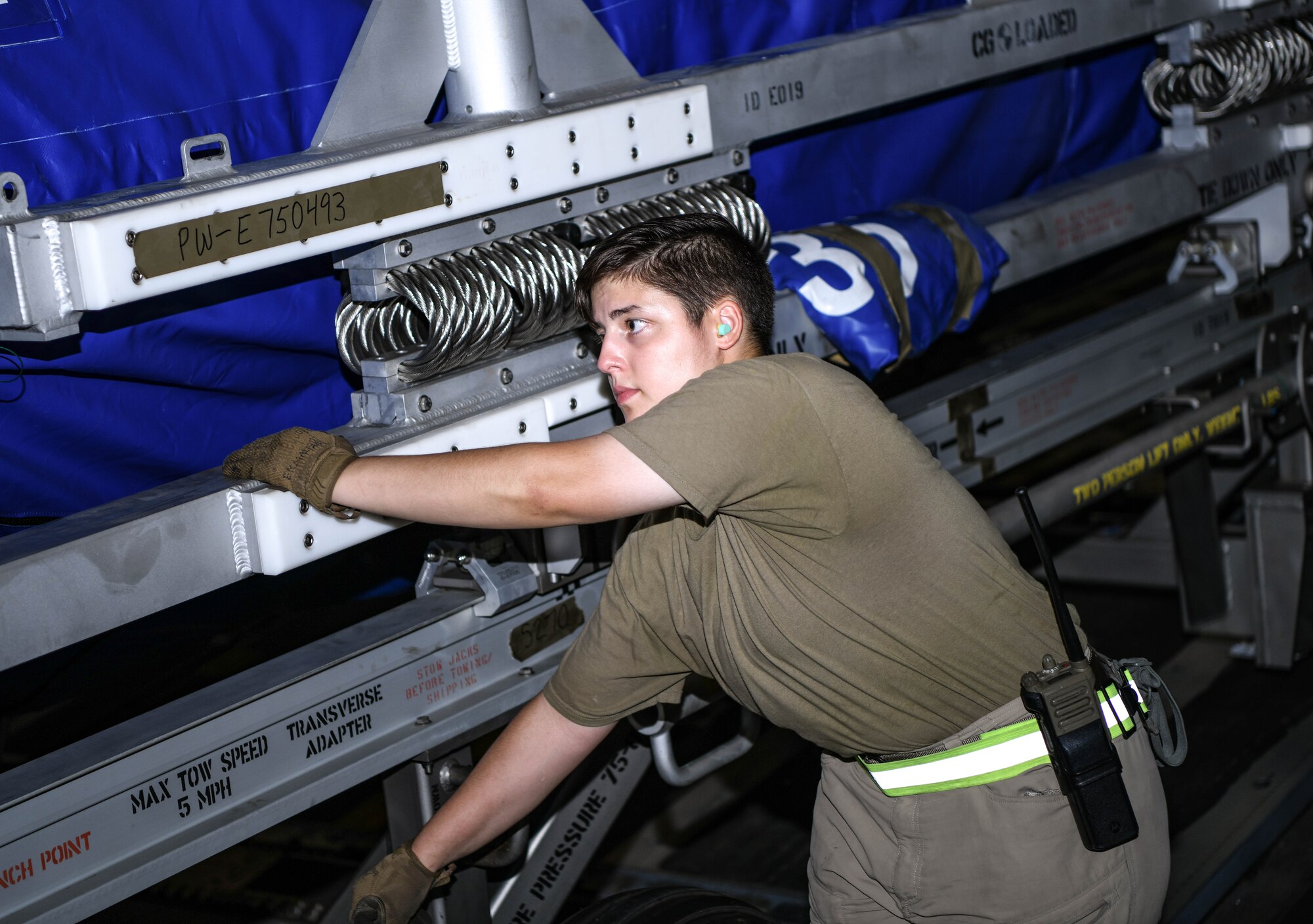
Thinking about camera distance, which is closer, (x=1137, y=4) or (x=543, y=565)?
(x=543, y=565)

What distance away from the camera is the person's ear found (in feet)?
5.64

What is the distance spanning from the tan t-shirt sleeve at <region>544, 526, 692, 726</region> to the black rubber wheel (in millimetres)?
353

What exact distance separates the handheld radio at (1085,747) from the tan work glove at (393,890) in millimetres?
827

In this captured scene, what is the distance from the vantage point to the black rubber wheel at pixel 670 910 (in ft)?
6.91

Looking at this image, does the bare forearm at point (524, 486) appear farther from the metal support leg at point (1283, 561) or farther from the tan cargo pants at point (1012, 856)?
the metal support leg at point (1283, 561)

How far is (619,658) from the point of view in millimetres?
1896

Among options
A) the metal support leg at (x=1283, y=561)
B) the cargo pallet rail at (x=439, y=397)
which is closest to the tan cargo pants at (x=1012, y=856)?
the cargo pallet rail at (x=439, y=397)

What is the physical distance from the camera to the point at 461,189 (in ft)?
5.99

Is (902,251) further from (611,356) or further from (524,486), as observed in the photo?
(524,486)

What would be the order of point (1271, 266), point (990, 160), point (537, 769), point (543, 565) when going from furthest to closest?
1. point (1271, 266)
2. point (990, 160)
3. point (543, 565)
4. point (537, 769)

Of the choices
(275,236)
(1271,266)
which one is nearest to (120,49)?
(275,236)

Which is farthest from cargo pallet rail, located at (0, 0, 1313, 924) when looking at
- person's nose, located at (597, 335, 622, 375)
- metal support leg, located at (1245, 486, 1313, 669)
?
metal support leg, located at (1245, 486, 1313, 669)

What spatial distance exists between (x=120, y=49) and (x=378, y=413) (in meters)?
0.53

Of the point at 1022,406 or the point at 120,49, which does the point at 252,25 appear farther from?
the point at 1022,406
